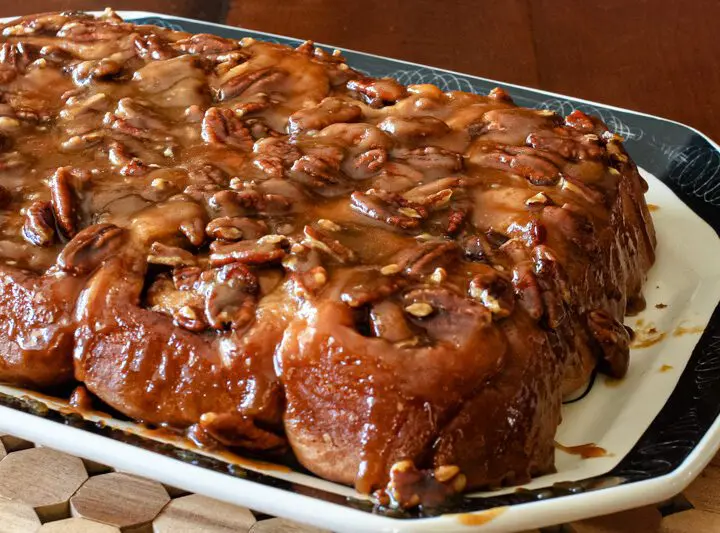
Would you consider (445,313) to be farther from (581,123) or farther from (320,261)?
(581,123)

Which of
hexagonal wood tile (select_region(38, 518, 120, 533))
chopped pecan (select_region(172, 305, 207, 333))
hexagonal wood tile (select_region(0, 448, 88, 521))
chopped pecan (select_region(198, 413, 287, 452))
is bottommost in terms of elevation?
hexagonal wood tile (select_region(0, 448, 88, 521))

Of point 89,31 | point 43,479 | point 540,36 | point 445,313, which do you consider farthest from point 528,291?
point 540,36

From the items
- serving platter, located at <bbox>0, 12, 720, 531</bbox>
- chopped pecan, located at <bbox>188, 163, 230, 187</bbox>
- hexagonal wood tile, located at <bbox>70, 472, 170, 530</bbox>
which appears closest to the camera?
serving platter, located at <bbox>0, 12, 720, 531</bbox>

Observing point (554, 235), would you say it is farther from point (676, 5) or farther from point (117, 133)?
point (676, 5)

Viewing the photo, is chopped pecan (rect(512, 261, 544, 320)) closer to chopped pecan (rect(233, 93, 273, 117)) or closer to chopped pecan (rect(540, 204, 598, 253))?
chopped pecan (rect(540, 204, 598, 253))

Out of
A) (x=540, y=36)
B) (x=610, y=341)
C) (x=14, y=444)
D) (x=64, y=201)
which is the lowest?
(x=14, y=444)

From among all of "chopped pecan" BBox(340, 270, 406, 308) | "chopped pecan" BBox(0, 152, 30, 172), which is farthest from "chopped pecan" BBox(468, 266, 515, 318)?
"chopped pecan" BBox(0, 152, 30, 172)

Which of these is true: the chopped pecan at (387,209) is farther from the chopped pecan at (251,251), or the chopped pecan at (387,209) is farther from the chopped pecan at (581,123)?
the chopped pecan at (581,123)

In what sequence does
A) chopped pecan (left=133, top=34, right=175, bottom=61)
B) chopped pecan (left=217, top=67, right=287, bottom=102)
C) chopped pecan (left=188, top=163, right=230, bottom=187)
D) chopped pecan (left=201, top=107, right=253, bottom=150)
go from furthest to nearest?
chopped pecan (left=133, top=34, right=175, bottom=61), chopped pecan (left=217, top=67, right=287, bottom=102), chopped pecan (left=201, top=107, right=253, bottom=150), chopped pecan (left=188, top=163, right=230, bottom=187)
